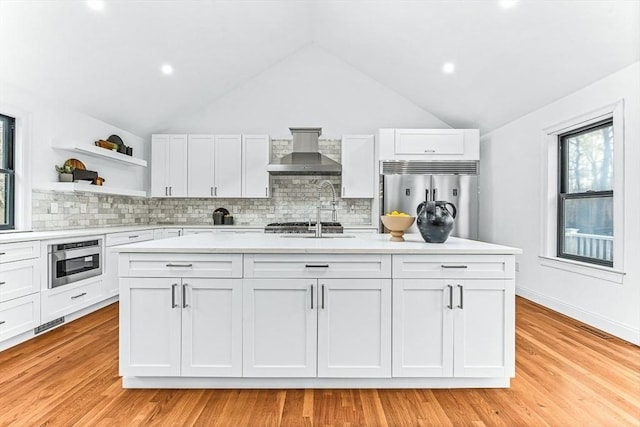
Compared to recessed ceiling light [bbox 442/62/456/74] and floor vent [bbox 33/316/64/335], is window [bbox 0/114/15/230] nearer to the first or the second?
floor vent [bbox 33/316/64/335]

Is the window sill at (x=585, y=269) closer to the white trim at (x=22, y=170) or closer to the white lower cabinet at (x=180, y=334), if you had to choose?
the white lower cabinet at (x=180, y=334)

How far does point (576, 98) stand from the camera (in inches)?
144

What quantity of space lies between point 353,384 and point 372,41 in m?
4.04

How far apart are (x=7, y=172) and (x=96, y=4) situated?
1.73 meters

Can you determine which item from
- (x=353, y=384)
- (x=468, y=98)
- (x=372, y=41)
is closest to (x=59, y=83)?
(x=372, y=41)

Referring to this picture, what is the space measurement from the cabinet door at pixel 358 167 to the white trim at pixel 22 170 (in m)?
Answer: 3.66

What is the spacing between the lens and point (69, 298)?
3.46 m

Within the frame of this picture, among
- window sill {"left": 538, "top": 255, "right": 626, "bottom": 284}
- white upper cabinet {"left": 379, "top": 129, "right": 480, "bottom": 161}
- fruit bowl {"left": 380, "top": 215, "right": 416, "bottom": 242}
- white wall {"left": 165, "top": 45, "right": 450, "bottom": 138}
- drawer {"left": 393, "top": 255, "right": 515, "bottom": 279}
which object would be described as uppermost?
white wall {"left": 165, "top": 45, "right": 450, "bottom": 138}

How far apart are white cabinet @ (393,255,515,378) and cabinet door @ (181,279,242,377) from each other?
36.3 inches

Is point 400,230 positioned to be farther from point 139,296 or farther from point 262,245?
point 139,296

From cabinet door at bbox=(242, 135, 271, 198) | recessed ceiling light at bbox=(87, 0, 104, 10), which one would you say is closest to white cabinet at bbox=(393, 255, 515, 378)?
recessed ceiling light at bbox=(87, 0, 104, 10)

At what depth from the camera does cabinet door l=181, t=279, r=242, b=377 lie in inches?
83.4

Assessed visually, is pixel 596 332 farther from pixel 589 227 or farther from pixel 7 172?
pixel 7 172

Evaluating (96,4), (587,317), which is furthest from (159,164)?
(587,317)
